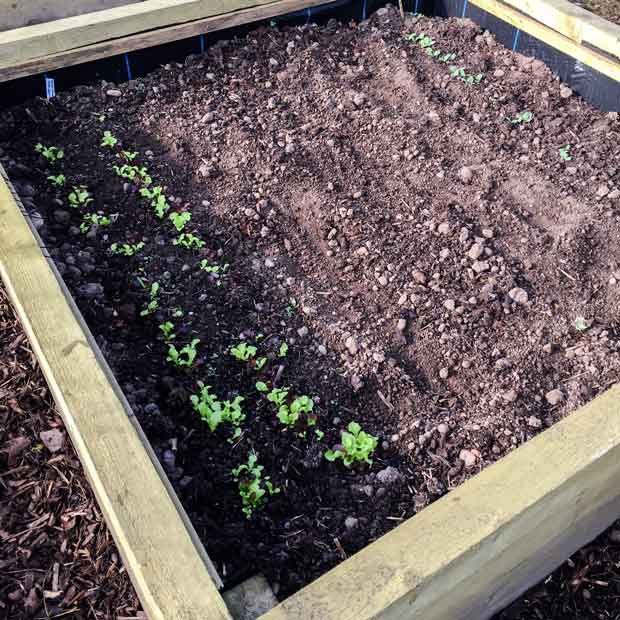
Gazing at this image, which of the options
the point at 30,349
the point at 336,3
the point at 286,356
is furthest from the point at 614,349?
the point at 336,3

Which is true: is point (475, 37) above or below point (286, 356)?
above

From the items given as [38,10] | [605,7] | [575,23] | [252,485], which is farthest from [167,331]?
[605,7]

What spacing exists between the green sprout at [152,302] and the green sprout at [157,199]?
Result: 17.8 inches

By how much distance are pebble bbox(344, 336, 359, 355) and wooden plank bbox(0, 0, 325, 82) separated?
6.98 ft

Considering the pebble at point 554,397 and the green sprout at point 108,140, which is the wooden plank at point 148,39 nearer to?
the green sprout at point 108,140

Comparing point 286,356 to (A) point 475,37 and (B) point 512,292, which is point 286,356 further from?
(A) point 475,37

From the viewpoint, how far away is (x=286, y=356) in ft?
7.99

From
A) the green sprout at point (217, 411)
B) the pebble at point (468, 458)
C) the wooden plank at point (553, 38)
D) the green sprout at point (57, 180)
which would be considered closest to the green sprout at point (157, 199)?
the green sprout at point (57, 180)

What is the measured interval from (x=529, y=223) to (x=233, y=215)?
132 cm

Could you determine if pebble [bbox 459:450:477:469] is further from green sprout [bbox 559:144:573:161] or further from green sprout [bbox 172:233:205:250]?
green sprout [bbox 559:144:573:161]

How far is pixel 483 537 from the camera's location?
1.46 m

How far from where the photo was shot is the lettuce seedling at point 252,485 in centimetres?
Result: 199

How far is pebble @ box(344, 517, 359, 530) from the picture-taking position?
1.96 metres

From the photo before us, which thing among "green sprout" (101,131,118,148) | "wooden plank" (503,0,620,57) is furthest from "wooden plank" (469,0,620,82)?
"green sprout" (101,131,118,148)
